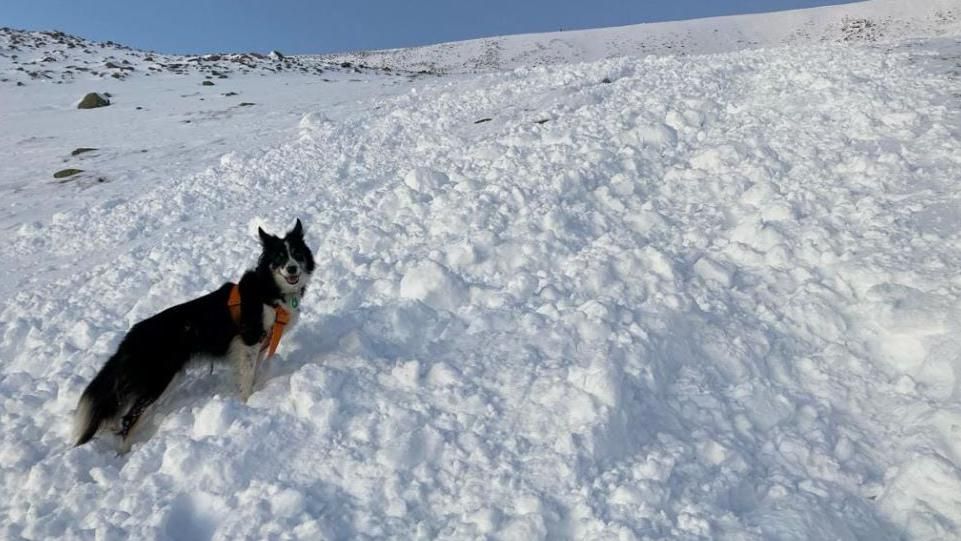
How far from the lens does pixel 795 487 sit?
4.17 m

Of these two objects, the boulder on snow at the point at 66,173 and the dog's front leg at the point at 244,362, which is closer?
the dog's front leg at the point at 244,362

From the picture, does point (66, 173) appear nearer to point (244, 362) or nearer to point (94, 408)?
point (94, 408)

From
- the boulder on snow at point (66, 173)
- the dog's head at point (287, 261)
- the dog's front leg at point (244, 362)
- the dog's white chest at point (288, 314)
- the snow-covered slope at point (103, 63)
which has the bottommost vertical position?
the dog's front leg at point (244, 362)

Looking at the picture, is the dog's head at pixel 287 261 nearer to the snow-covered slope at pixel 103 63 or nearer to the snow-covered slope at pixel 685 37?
the snow-covered slope at pixel 103 63

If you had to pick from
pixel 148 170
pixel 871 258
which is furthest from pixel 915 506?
pixel 148 170

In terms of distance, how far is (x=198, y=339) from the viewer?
519 cm

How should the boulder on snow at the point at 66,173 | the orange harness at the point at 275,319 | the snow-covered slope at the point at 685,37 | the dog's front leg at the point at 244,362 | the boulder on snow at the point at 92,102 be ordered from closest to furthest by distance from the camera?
the dog's front leg at the point at 244,362 < the orange harness at the point at 275,319 < the boulder on snow at the point at 66,173 < the boulder on snow at the point at 92,102 < the snow-covered slope at the point at 685,37

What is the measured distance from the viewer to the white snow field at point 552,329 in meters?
4.04

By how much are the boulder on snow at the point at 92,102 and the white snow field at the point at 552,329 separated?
38.8ft

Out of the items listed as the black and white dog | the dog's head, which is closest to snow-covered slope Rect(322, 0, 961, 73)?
the dog's head

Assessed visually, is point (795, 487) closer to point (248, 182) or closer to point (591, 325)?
point (591, 325)

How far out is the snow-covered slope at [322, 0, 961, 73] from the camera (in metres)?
45.7

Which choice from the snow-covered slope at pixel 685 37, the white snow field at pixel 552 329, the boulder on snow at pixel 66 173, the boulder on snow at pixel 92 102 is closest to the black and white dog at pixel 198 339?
the white snow field at pixel 552 329

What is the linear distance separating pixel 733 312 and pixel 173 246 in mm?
7569
